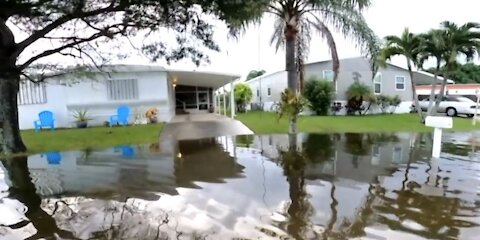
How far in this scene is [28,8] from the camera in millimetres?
6684

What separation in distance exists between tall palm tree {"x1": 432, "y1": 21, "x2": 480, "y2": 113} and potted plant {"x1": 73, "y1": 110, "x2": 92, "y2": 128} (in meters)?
16.7

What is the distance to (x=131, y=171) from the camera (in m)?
7.98

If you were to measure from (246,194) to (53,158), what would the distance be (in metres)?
6.75

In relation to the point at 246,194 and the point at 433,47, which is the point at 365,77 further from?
the point at 246,194

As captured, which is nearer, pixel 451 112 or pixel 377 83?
pixel 451 112

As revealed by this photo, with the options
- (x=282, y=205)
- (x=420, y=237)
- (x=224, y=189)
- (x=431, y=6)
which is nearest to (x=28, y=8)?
(x=224, y=189)

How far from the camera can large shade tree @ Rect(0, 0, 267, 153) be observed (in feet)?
26.5

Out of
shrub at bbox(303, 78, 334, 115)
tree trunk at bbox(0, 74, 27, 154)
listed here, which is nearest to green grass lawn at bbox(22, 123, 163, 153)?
tree trunk at bbox(0, 74, 27, 154)

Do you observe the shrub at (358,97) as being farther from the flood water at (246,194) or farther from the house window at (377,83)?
the flood water at (246,194)

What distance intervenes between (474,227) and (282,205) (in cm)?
236

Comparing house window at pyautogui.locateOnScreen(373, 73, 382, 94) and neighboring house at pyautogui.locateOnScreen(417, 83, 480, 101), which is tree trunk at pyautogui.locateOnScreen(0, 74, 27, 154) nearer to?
house window at pyautogui.locateOnScreen(373, 73, 382, 94)

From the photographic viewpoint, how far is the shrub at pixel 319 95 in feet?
74.8

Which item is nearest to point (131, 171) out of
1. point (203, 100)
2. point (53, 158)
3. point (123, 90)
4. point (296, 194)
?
point (53, 158)

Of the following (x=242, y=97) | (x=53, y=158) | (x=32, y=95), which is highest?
(x=32, y=95)
